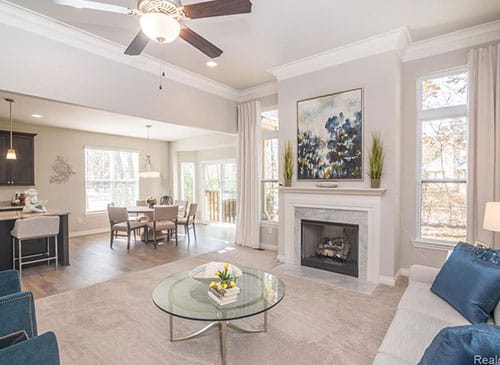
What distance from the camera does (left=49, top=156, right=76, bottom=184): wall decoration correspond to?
22.2 ft

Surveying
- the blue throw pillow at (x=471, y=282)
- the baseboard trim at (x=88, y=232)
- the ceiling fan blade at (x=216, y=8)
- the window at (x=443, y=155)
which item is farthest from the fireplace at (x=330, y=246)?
the baseboard trim at (x=88, y=232)

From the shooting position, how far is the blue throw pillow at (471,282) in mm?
1756

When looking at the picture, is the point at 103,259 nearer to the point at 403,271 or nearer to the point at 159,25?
the point at 159,25

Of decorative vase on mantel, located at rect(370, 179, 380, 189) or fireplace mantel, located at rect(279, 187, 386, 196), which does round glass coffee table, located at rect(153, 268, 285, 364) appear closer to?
fireplace mantel, located at rect(279, 187, 386, 196)

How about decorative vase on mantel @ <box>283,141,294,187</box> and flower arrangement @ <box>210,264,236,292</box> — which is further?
decorative vase on mantel @ <box>283,141,294,187</box>

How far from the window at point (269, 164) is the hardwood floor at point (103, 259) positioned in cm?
124

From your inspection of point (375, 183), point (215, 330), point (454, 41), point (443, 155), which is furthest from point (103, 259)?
point (454, 41)

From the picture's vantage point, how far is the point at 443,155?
3.66m

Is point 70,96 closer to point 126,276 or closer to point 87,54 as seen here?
point 87,54

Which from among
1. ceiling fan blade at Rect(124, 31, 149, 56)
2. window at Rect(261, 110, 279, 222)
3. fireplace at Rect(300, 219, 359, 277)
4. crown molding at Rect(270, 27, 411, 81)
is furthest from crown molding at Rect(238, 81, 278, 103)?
ceiling fan blade at Rect(124, 31, 149, 56)

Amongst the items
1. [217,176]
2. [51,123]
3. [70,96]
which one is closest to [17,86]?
[70,96]

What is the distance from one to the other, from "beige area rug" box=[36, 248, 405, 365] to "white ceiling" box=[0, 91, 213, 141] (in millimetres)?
2896

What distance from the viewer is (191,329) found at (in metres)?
2.53

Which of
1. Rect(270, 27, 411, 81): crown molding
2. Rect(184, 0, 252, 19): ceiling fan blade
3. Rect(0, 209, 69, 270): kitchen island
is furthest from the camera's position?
Rect(0, 209, 69, 270): kitchen island
